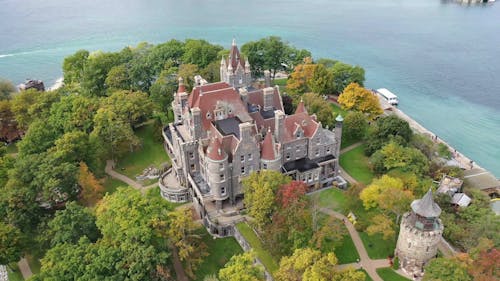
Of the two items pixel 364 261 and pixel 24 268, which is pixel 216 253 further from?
pixel 24 268

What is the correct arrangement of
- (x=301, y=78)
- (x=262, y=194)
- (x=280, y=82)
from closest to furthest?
(x=262, y=194), (x=301, y=78), (x=280, y=82)

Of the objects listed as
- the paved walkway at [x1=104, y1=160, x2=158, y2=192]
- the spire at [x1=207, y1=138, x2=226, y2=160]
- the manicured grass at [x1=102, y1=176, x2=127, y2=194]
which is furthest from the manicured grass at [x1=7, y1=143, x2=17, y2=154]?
the spire at [x1=207, y1=138, x2=226, y2=160]

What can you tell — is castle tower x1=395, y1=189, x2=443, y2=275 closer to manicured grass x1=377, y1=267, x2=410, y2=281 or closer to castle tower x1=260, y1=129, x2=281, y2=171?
manicured grass x1=377, y1=267, x2=410, y2=281

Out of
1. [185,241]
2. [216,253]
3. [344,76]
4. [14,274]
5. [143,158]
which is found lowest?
[14,274]

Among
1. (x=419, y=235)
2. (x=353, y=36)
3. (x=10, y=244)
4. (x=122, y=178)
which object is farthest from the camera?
(x=353, y=36)

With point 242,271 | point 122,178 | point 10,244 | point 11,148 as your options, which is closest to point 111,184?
point 122,178
